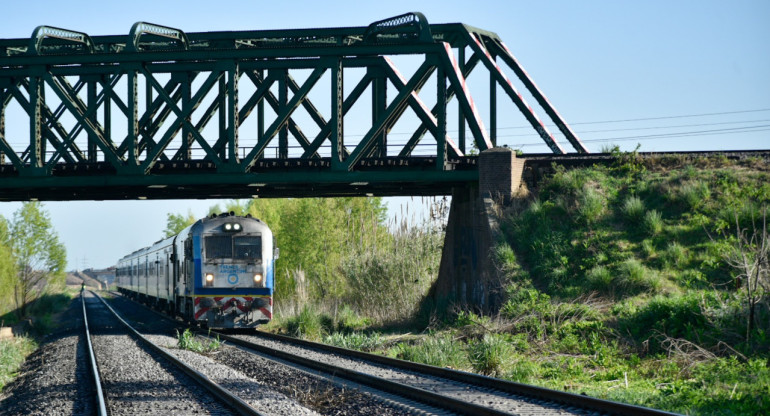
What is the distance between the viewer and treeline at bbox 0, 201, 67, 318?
4257 cm

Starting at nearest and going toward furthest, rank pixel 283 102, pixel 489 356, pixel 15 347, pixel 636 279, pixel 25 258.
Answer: pixel 489 356 → pixel 636 279 → pixel 15 347 → pixel 283 102 → pixel 25 258

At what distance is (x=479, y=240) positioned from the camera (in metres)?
23.7

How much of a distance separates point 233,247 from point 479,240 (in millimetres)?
7487

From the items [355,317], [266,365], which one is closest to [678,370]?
[266,365]

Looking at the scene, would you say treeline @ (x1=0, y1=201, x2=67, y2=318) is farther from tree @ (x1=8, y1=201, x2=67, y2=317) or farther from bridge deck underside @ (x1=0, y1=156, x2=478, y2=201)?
bridge deck underside @ (x1=0, y1=156, x2=478, y2=201)

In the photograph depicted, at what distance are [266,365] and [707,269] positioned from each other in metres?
10.4

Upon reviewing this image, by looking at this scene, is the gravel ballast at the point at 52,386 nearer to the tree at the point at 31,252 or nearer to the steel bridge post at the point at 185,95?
the steel bridge post at the point at 185,95

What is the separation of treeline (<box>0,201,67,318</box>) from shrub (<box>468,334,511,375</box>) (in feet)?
109

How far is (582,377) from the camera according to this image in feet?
44.5

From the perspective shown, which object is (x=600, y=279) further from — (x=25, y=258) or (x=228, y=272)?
(x=25, y=258)

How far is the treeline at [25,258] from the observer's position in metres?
42.6

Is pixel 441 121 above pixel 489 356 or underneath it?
above

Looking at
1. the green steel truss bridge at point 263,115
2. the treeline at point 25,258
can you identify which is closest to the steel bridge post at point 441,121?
the green steel truss bridge at point 263,115

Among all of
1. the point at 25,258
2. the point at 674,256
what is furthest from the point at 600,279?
the point at 25,258
